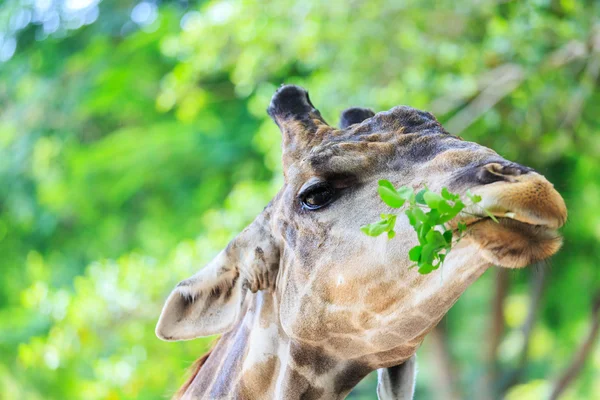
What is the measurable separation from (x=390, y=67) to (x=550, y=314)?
6057 millimetres

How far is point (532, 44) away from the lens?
25.9 ft

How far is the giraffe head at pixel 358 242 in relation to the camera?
2.29 m

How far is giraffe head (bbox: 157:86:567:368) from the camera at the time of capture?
7.52ft

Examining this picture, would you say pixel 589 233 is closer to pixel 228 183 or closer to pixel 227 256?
pixel 228 183

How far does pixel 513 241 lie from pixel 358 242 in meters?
0.60

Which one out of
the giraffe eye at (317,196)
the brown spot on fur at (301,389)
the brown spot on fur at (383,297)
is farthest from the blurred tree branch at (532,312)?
the brown spot on fur at (383,297)

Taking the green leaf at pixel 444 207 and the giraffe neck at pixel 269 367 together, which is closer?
the green leaf at pixel 444 207

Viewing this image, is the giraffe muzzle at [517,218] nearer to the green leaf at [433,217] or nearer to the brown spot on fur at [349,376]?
the green leaf at [433,217]

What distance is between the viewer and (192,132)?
37.6 ft

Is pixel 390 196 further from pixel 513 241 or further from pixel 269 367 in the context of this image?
pixel 269 367

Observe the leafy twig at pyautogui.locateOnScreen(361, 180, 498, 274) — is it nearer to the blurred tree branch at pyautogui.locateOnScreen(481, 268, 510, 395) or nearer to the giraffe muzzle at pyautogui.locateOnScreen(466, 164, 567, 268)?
the giraffe muzzle at pyautogui.locateOnScreen(466, 164, 567, 268)

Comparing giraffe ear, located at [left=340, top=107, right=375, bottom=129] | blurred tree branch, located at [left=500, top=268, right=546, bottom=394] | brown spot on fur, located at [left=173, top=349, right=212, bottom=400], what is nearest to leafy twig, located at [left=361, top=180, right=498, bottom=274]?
giraffe ear, located at [left=340, top=107, right=375, bottom=129]

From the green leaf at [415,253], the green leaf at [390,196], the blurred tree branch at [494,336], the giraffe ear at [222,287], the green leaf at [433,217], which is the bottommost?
the blurred tree branch at [494,336]

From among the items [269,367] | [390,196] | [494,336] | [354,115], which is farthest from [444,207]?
[494,336]
